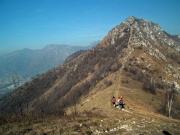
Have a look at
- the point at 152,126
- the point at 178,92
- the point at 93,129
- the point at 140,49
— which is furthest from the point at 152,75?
the point at 93,129

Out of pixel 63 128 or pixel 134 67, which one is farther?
pixel 134 67

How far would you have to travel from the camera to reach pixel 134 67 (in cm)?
12175

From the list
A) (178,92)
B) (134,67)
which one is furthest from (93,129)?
(178,92)

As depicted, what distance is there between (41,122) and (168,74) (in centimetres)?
12995

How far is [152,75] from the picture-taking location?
125 meters

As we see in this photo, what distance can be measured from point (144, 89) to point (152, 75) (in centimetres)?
3766

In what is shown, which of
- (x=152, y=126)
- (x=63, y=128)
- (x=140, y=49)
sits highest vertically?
(x=140, y=49)

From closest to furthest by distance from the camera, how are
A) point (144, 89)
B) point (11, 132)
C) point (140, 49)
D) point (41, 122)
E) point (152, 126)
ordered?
point (11, 132) → point (41, 122) → point (152, 126) → point (144, 89) → point (140, 49)

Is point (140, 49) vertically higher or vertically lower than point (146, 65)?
higher

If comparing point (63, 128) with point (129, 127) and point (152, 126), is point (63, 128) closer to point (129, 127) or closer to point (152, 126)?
point (129, 127)

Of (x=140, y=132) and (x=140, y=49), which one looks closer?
(x=140, y=132)

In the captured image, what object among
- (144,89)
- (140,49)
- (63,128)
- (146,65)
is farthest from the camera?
(140,49)

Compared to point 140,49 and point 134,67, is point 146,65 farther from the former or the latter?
point 140,49

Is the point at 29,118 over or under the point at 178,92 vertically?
over
